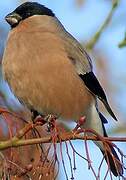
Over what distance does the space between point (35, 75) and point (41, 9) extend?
32.5 inches

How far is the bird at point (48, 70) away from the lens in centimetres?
303

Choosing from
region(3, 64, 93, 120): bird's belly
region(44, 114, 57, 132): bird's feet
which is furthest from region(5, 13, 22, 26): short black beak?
region(44, 114, 57, 132): bird's feet

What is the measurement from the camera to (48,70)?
3000mm

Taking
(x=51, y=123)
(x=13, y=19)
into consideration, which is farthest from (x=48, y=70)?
(x=51, y=123)

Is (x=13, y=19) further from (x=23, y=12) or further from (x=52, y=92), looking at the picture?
(x=52, y=92)

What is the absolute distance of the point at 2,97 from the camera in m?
2.57

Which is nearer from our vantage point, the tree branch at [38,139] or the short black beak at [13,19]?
the tree branch at [38,139]

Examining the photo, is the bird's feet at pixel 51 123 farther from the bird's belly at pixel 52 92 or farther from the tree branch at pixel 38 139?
the bird's belly at pixel 52 92

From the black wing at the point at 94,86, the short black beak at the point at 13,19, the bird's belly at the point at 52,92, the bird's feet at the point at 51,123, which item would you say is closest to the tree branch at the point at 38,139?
the bird's feet at the point at 51,123

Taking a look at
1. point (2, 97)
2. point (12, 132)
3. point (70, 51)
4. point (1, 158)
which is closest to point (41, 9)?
point (70, 51)

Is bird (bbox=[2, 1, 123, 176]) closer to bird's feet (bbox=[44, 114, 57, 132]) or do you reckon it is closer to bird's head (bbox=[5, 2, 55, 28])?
bird's head (bbox=[5, 2, 55, 28])

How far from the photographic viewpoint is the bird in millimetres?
3027

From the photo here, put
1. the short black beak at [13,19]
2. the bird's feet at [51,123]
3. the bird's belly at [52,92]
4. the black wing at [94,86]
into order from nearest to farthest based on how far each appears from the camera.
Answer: the bird's feet at [51,123], the bird's belly at [52,92], the black wing at [94,86], the short black beak at [13,19]

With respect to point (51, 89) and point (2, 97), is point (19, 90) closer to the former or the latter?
point (51, 89)
